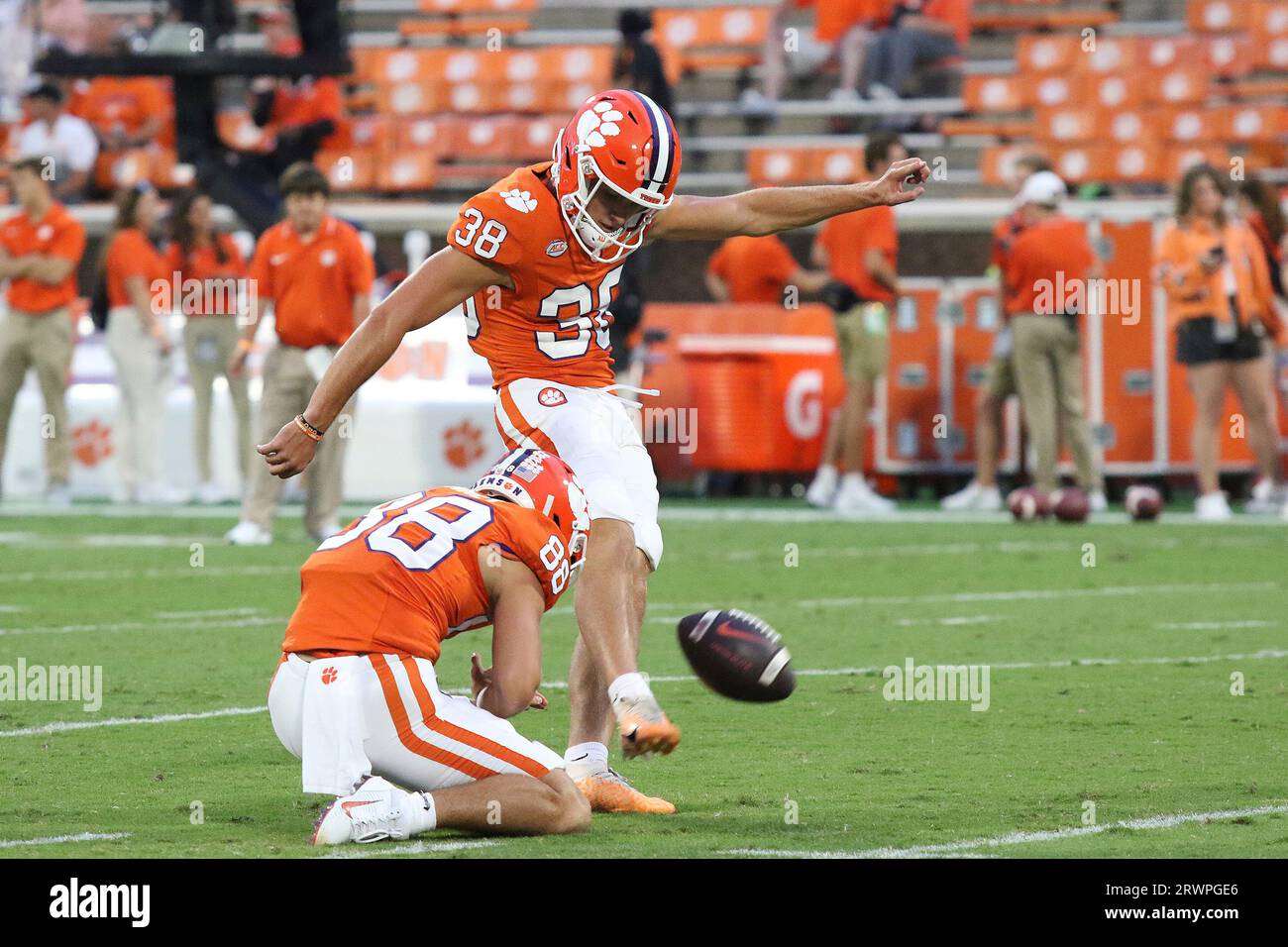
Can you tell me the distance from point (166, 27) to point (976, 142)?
24.7 feet

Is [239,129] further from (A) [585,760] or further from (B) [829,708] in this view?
(A) [585,760]

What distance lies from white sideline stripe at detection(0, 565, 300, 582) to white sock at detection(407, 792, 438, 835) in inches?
253

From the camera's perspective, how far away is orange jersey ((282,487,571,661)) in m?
5.39

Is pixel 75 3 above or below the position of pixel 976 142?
above

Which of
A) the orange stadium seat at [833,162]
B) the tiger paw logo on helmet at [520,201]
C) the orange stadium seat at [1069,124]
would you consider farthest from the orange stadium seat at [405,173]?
the tiger paw logo on helmet at [520,201]

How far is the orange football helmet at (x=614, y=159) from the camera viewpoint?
19.6 feet

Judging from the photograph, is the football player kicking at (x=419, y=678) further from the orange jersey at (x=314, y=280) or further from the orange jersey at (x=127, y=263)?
the orange jersey at (x=127, y=263)

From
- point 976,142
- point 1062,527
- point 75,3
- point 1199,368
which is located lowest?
point 1062,527

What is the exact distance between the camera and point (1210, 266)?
48.4 ft

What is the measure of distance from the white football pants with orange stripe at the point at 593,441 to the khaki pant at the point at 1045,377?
30.5 feet

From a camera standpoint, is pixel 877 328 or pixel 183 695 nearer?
pixel 183 695

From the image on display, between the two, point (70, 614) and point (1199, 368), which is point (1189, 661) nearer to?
point (70, 614)
